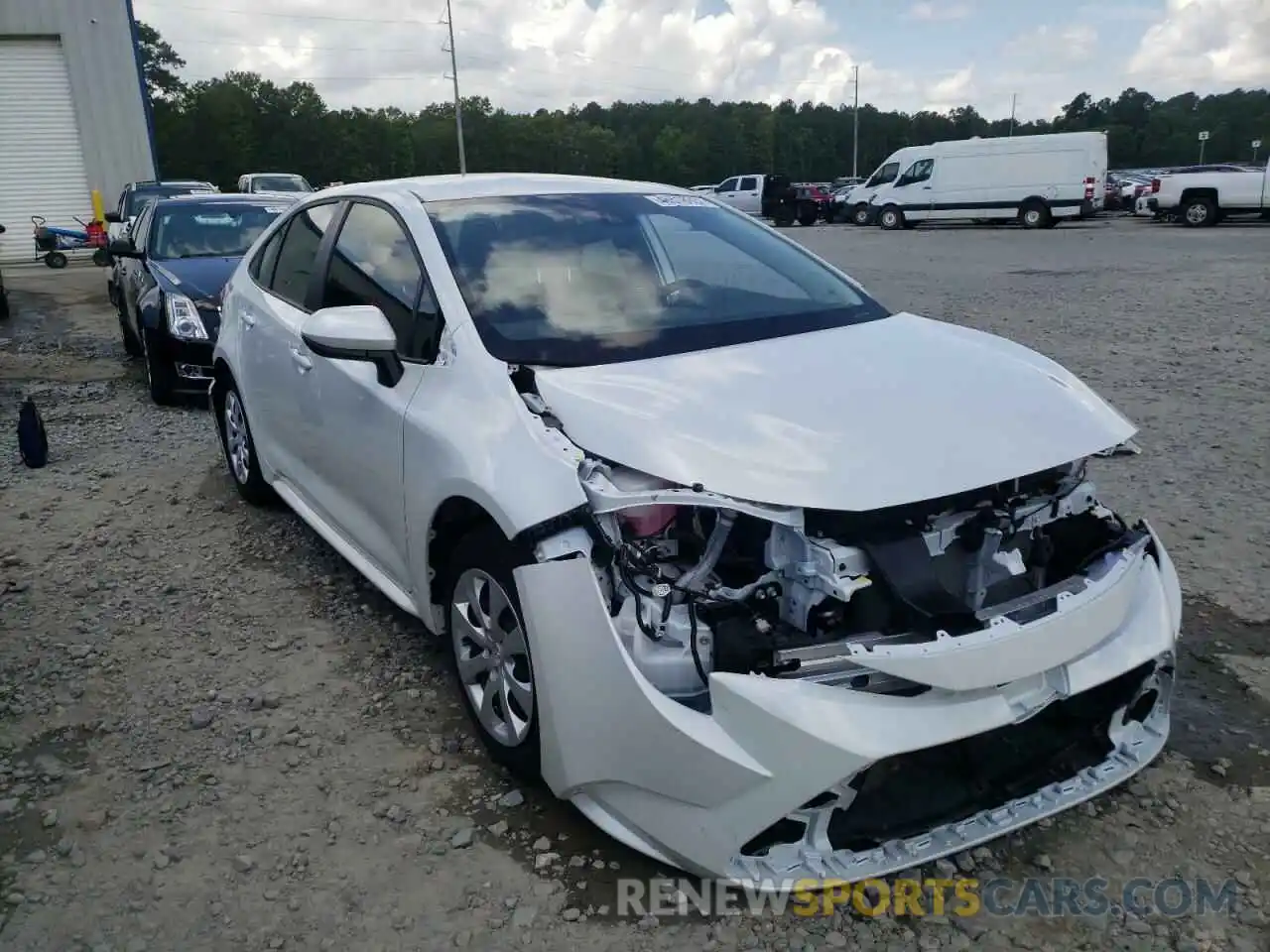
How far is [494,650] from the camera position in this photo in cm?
280

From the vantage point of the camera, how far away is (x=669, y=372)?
2.82 m

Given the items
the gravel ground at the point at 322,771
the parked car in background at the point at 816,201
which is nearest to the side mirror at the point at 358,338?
the gravel ground at the point at 322,771

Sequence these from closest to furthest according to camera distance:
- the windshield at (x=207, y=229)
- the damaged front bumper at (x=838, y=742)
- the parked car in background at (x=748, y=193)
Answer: the damaged front bumper at (x=838, y=742), the windshield at (x=207, y=229), the parked car in background at (x=748, y=193)

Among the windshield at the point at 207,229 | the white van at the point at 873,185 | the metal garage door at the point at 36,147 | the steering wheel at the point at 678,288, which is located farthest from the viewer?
the white van at the point at 873,185

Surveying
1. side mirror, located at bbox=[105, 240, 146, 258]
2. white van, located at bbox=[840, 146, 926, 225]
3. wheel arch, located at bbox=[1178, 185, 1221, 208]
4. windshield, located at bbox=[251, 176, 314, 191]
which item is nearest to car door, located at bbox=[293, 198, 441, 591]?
side mirror, located at bbox=[105, 240, 146, 258]

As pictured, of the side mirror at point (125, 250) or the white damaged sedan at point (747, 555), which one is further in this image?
the side mirror at point (125, 250)

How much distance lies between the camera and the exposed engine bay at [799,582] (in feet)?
7.45

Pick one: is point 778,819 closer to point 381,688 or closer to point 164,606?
point 381,688

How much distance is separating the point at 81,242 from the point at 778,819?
87.9ft

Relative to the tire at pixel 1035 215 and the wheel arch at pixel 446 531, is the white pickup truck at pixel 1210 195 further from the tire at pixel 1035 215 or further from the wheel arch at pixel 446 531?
the wheel arch at pixel 446 531

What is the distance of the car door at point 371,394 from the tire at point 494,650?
370 mm

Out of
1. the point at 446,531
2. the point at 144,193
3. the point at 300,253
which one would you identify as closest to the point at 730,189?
the point at 144,193

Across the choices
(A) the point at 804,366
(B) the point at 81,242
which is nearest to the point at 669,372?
(A) the point at 804,366

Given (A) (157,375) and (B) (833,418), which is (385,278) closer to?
(B) (833,418)
